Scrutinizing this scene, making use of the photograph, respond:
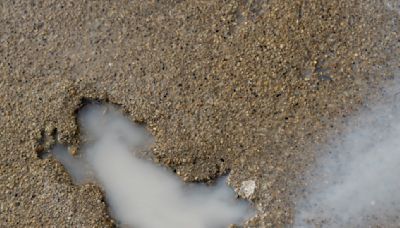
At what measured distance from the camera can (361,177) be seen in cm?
225

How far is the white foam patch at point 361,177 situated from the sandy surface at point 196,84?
0.06 metres

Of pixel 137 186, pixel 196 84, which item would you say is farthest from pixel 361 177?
pixel 137 186

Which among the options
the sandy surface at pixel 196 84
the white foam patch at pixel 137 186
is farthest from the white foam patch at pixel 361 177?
the white foam patch at pixel 137 186

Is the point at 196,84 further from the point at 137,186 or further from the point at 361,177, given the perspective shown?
the point at 361,177

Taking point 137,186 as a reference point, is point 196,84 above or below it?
above

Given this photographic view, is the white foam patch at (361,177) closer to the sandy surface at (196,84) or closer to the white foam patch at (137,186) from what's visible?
the sandy surface at (196,84)

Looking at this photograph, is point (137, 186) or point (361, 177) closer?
point (361, 177)

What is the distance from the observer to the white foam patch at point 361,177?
2223 millimetres

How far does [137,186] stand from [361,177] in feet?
2.98

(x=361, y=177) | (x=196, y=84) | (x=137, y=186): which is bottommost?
(x=137, y=186)

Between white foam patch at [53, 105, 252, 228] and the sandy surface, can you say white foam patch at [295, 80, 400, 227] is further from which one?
white foam patch at [53, 105, 252, 228]

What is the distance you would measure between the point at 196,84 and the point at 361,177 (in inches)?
29.9

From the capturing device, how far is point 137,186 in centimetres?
239

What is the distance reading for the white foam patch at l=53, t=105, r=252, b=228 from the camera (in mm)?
2320
